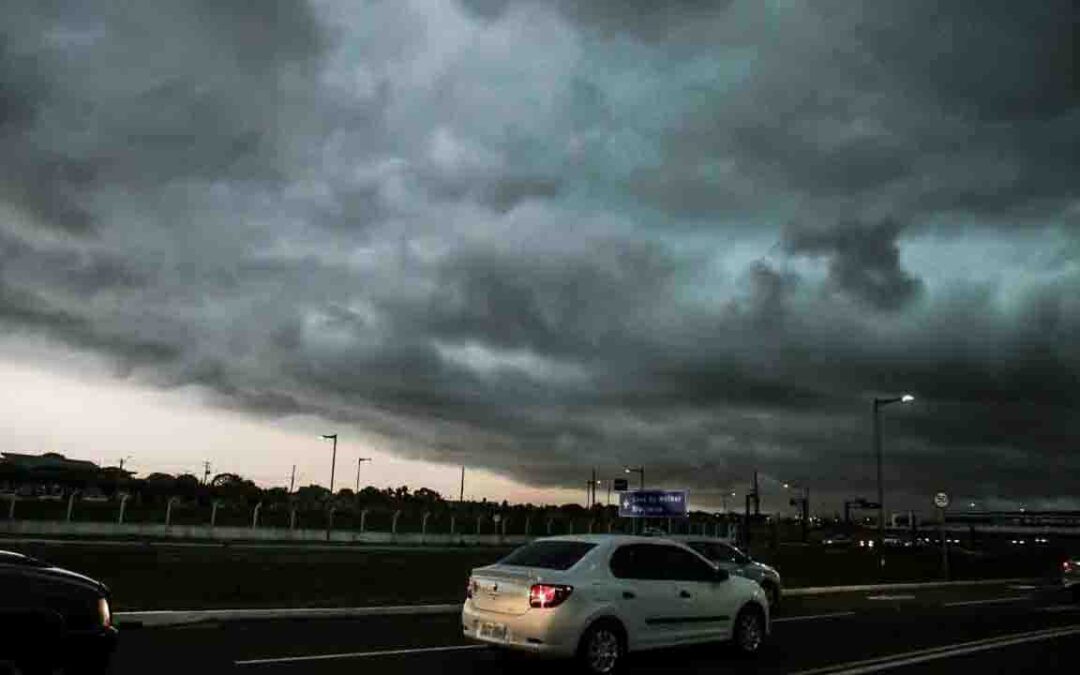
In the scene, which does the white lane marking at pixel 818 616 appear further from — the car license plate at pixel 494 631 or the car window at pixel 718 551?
the car license plate at pixel 494 631

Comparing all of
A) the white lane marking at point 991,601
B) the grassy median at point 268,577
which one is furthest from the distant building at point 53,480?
the white lane marking at point 991,601

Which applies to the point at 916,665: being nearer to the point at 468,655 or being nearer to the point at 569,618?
the point at 569,618

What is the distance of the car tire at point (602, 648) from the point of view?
10742mm

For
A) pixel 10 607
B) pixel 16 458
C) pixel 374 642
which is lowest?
pixel 374 642

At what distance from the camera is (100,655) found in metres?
8.09

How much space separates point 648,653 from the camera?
43.2 feet

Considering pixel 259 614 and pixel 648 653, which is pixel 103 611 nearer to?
pixel 648 653

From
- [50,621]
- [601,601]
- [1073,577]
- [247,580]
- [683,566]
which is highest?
[683,566]

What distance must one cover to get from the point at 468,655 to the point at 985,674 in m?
6.61

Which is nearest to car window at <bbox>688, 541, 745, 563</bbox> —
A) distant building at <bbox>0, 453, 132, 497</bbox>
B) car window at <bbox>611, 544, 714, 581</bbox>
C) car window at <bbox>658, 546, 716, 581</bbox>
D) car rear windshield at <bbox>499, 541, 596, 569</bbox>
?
car window at <bbox>658, 546, 716, 581</bbox>

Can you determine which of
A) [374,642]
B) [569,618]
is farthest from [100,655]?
[374,642]

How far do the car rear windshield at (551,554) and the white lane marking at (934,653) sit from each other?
120 inches

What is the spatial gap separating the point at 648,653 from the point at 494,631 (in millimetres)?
3136

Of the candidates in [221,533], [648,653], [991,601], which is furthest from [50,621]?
[221,533]
